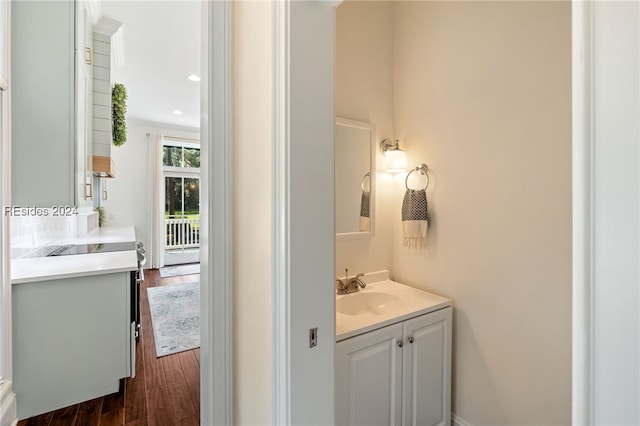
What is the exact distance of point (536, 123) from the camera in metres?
1.45

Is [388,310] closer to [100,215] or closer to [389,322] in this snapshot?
[389,322]

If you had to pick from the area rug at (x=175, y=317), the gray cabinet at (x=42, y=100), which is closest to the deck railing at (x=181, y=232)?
the area rug at (x=175, y=317)

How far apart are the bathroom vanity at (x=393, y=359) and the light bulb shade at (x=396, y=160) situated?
2.69 feet

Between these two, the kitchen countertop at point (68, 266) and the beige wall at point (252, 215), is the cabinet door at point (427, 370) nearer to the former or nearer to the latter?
the beige wall at point (252, 215)

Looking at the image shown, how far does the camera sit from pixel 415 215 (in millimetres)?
1908

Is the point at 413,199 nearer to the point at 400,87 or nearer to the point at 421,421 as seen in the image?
the point at 400,87

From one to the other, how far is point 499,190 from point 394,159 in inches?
26.3

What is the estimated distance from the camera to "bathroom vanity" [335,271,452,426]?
4.34 feet

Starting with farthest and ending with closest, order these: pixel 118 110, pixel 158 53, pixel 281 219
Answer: pixel 118 110 < pixel 158 53 < pixel 281 219

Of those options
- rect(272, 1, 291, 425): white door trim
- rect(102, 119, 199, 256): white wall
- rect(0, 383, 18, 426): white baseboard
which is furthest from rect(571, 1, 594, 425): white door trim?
rect(102, 119, 199, 256): white wall

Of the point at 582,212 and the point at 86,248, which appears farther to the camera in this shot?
the point at 86,248

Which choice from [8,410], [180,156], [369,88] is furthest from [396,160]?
[180,156]

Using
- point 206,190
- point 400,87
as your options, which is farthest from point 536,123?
point 206,190

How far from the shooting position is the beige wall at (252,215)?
3.33 ft
